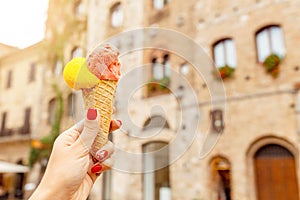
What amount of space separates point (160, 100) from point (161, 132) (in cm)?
127

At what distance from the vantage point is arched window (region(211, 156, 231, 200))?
389 inches

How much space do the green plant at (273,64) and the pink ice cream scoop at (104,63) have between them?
8476mm

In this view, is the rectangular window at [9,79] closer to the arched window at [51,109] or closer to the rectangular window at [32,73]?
the rectangular window at [32,73]

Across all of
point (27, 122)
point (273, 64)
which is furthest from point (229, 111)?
point (27, 122)

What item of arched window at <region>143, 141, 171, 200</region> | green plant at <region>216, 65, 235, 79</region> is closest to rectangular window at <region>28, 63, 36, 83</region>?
arched window at <region>143, 141, 171, 200</region>

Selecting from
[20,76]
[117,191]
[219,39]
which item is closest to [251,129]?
[219,39]

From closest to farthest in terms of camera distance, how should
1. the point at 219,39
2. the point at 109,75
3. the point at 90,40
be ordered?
the point at 109,75 → the point at 219,39 → the point at 90,40

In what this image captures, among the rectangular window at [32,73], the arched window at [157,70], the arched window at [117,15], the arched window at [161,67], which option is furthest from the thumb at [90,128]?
→ the rectangular window at [32,73]

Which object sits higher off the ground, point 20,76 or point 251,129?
point 20,76

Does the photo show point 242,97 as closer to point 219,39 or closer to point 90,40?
point 219,39

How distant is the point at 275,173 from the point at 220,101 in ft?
9.39

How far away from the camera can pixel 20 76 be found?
19.6 metres

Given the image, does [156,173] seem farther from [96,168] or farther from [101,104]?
[101,104]

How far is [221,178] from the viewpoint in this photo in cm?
1007
